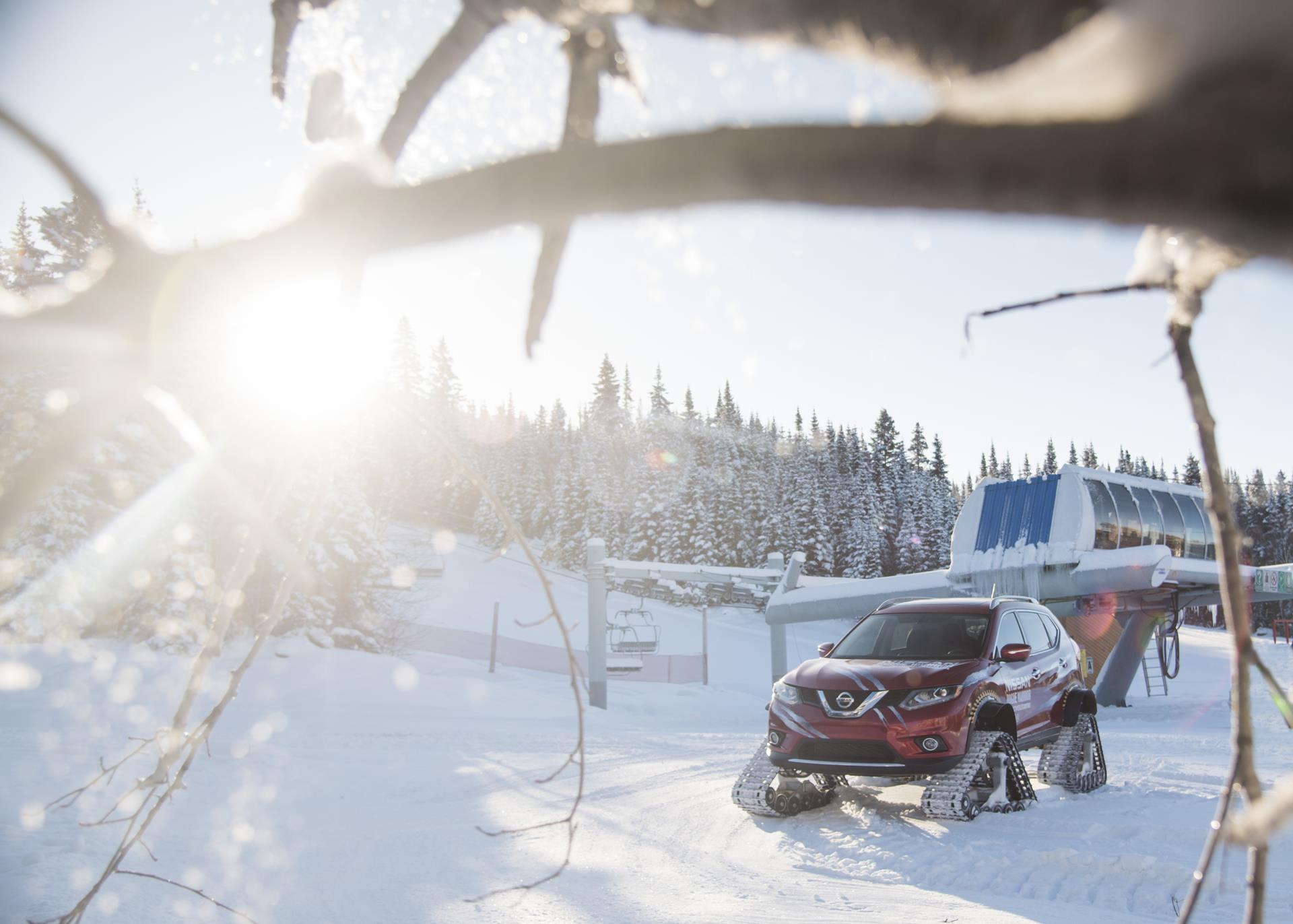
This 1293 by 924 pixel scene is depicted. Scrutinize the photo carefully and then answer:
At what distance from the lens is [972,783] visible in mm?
7312

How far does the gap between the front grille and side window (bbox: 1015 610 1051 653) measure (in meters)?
2.62

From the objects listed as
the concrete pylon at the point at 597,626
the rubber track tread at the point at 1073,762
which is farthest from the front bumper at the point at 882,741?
the concrete pylon at the point at 597,626

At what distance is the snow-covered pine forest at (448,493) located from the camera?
5.63m

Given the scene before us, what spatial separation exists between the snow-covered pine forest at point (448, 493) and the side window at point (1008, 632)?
9.28 feet

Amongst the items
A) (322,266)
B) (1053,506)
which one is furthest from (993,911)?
(1053,506)

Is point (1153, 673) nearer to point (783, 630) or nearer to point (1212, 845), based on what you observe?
point (783, 630)

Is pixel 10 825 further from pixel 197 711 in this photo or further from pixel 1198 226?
pixel 1198 226

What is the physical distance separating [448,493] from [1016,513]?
18522 mm

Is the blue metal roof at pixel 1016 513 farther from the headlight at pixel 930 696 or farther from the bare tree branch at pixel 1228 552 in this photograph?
the bare tree branch at pixel 1228 552

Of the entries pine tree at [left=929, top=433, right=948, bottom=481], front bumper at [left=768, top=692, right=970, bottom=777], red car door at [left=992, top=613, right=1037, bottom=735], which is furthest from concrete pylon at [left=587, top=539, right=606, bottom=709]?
pine tree at [left=929, top=433, right=948, bottom=481]

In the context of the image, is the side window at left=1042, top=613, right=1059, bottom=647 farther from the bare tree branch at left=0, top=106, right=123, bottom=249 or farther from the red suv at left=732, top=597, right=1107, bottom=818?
the bare tree branch at left=0, top=106, right=123, bottom=249

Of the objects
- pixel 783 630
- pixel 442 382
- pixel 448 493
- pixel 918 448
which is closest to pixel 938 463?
pixel 918 448

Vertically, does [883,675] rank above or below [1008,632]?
below

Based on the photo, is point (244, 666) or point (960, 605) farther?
point (960, 605)
